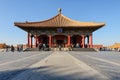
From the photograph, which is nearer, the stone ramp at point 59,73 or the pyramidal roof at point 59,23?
the stone ramp at point 59,73

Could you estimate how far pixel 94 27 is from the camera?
52969mm

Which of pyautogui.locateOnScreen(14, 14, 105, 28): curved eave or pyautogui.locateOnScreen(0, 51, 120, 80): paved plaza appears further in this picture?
pyautogui.locateOnScreen(14, 14, 105, 28): curved eave

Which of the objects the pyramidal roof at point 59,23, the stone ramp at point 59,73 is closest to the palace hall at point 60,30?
the pyramidal roof at point 59,23

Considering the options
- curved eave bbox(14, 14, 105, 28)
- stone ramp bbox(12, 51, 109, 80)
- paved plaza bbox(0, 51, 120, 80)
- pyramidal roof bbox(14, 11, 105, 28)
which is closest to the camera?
stone ramp bbox(12, 51, 109, 80)

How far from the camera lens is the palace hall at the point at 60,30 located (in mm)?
53719

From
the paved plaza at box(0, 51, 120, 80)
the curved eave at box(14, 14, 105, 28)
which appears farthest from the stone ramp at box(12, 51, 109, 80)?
the curved eave at box(14, 14, 105, 28)

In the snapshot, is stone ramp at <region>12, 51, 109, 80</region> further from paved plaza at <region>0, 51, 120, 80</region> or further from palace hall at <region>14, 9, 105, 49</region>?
palace hall at <region>14, 9, 105, 49</region>

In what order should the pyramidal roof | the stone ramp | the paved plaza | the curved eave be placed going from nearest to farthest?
the stone ramp
the paved plaza
the curved eave
the pyramidal roof

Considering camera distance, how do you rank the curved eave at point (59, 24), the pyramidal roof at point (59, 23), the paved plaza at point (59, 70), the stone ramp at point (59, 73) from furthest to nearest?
the pyramidal roof at point (59, 23)
the curved eave at point (59, 24)
the paved plaza at point (59, 70)
the stone ramp at point (59, 73)

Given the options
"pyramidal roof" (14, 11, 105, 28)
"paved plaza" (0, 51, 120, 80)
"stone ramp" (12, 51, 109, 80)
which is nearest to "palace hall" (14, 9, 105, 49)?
"pyramidal roof" (14, 11, 105, 28)

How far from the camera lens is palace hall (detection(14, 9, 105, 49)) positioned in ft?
176

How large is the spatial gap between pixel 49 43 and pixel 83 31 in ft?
25.9

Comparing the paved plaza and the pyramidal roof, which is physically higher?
the pyramidal roof

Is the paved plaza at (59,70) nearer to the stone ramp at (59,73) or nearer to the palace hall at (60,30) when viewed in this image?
the stone ramp at (59,73)
